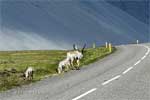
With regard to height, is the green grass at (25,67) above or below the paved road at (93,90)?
below

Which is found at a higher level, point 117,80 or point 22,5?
point 22,5

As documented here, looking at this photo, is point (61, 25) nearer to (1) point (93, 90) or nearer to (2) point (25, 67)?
(2) point (25, 67)

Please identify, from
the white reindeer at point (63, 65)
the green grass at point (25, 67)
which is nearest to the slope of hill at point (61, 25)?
the green grass at point (25, 67)

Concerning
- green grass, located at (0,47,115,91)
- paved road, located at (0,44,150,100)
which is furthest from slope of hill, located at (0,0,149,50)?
paved road, located at (0,44,150,100)

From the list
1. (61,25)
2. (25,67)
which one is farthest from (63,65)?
(61,25)

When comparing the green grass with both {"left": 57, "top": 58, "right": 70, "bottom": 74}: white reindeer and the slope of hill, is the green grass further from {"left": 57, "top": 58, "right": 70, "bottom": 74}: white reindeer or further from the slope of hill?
the slope of hill

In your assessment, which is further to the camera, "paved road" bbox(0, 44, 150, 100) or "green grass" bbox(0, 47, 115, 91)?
"green grass" bbox(0, 47, 115, 91)

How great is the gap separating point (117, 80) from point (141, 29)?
155892mm

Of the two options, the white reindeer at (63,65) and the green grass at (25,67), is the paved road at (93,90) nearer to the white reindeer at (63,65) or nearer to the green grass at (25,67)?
the green grass at (25,67)

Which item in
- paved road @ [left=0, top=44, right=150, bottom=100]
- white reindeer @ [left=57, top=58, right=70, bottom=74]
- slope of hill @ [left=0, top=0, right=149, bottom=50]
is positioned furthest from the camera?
slope of hill @ [left=0, top=0, right=149, bottom=50]

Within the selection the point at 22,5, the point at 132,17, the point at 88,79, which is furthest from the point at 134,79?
the point at 132,17

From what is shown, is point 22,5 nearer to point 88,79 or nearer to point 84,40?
point 84,40

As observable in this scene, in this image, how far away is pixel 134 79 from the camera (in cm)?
2073

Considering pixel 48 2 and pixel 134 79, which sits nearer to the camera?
pixel 134 79
